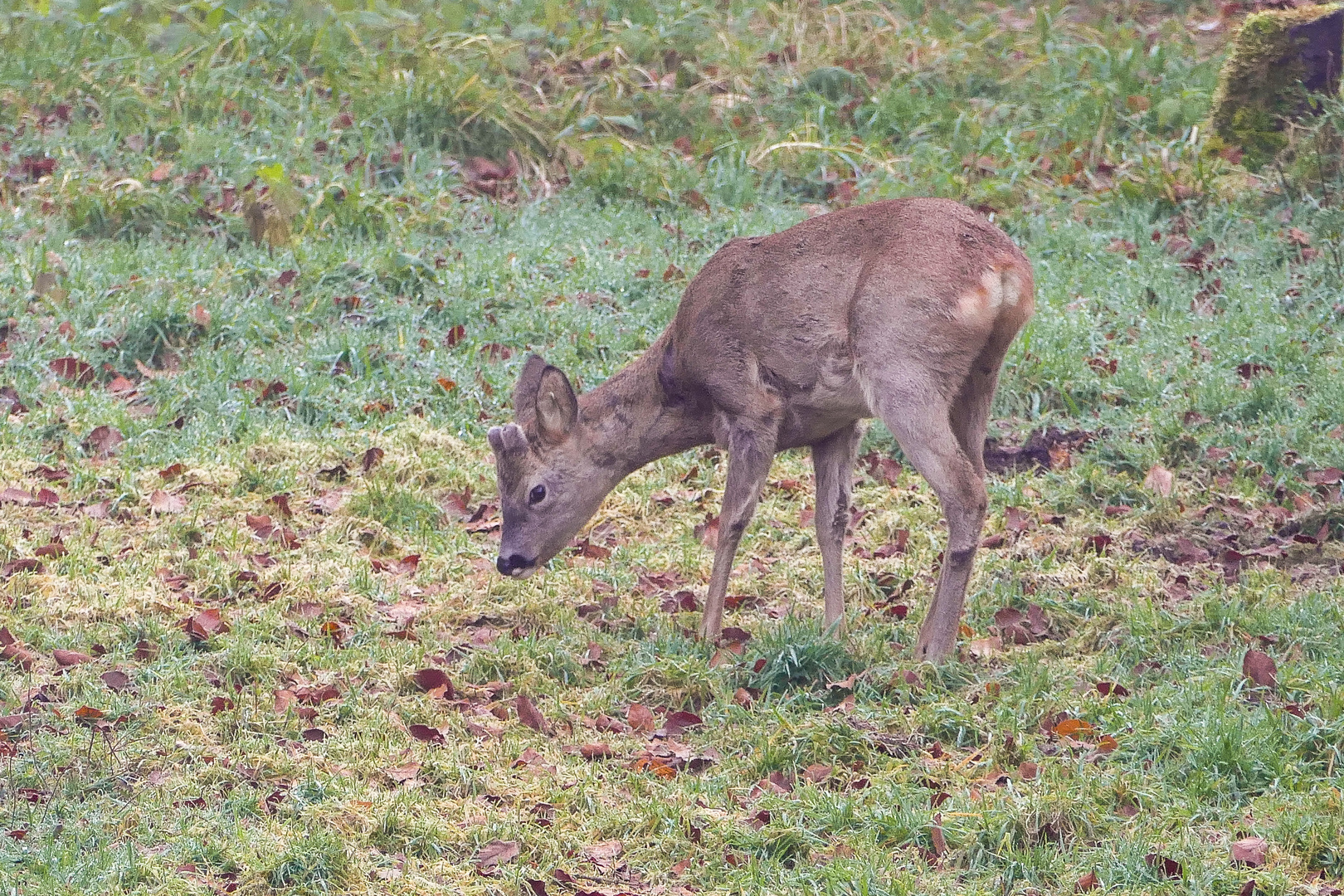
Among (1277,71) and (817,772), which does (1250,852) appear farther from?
(1277,71)

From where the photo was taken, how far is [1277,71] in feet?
34.6

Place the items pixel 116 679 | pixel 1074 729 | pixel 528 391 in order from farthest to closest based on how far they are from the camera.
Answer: pixel 528 391
pixel 116 679
pixel 1074 729

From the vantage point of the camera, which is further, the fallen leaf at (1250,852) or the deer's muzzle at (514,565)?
the deer's muzzle at (514,565)

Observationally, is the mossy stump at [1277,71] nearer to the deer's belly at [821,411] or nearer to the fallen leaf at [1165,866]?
the deer's belly at [821,411]

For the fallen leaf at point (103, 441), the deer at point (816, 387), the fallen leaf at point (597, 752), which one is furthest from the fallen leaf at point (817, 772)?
the fallen leaf at point (103, 441)

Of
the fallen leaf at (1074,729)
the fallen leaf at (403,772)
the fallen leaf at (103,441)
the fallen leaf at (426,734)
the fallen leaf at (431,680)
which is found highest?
the fallen leaf at (1074,729)

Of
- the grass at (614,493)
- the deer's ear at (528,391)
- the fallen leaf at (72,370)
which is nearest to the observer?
the grass at (614,493)

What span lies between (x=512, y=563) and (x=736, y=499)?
3.38 feet

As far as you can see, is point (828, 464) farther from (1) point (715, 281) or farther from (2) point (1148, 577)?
(2) point (1148, 577)

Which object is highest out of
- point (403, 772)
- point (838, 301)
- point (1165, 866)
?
point (838, 301)

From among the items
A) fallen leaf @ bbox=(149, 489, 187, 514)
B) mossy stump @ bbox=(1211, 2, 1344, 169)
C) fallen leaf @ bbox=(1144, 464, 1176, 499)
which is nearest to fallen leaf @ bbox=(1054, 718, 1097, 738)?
fallen leaf @ bbox=(1144, 464, 1176, 499)

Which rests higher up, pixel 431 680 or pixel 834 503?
pixel 834 503

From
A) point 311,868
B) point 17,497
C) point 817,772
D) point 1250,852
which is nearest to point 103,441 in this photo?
point 17,497

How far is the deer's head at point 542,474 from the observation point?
22.1 feet
